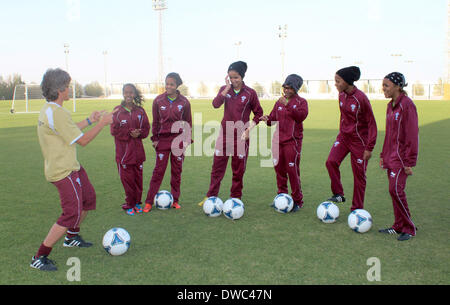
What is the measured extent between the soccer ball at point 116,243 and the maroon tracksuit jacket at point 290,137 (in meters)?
2.94

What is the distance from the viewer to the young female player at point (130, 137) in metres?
6.12

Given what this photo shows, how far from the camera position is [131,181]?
6316 millimetres

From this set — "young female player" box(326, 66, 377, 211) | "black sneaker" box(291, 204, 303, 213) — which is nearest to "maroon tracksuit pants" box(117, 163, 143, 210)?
"black sneaker" box(291, 204, 303, 213)

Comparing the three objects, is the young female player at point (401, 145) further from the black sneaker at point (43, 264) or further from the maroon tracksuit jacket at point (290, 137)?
the black sneaker at point (43, 264)

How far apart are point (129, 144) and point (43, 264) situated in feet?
8.09

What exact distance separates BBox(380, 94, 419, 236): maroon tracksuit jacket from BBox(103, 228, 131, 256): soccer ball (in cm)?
353

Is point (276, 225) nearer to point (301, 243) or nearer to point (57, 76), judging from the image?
point (301, 243)

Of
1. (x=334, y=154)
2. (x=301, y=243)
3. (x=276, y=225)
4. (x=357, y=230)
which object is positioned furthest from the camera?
(x=334, y=154)

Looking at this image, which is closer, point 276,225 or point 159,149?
point 276,225

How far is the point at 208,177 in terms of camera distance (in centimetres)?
892

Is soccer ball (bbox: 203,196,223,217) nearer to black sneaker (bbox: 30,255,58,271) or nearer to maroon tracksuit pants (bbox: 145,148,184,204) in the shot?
maroon tracksuit pants (bbox: 145,148,184,204)

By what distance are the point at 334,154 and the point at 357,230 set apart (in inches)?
62.2

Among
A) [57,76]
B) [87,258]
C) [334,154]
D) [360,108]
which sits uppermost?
[57,76]

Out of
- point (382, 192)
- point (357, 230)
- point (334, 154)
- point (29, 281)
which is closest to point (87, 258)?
point (29, 281)
